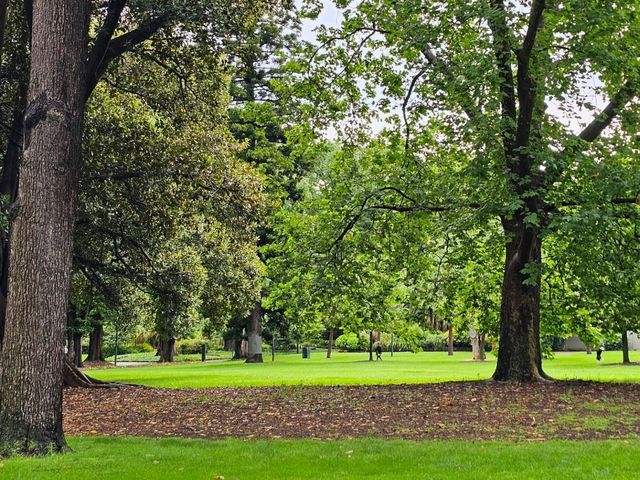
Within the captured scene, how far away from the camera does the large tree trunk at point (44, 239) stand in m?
8.09

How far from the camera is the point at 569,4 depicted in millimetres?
11078

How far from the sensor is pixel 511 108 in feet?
47.9

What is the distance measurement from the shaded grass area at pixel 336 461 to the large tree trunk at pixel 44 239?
68 centimetres

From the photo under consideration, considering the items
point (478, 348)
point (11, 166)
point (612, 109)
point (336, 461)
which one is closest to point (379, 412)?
point (336, 461)

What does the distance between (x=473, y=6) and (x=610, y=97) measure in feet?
15.6

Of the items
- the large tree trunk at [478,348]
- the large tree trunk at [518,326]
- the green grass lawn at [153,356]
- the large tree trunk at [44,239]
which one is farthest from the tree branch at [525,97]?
the green grass lawn at [153,356]

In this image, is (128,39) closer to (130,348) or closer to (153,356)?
(153,356)

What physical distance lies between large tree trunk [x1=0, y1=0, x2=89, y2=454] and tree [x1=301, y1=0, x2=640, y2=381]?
6.33m

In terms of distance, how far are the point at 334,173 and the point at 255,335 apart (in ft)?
67.1

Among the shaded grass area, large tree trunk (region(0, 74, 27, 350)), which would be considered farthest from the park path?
large tree trunk (region(0, 74, 27, 350))

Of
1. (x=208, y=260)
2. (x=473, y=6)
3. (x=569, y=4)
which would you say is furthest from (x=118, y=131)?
(x=569, y=4)

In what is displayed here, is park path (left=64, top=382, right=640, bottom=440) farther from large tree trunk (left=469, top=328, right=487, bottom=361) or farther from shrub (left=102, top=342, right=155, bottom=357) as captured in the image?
shrub (left=102, top=342, right=155, bottom=357)

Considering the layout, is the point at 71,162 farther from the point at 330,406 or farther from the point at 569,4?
the point at 569,4

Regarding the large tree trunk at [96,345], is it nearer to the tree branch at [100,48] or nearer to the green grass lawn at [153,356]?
the green grass lawn at [153,356]
